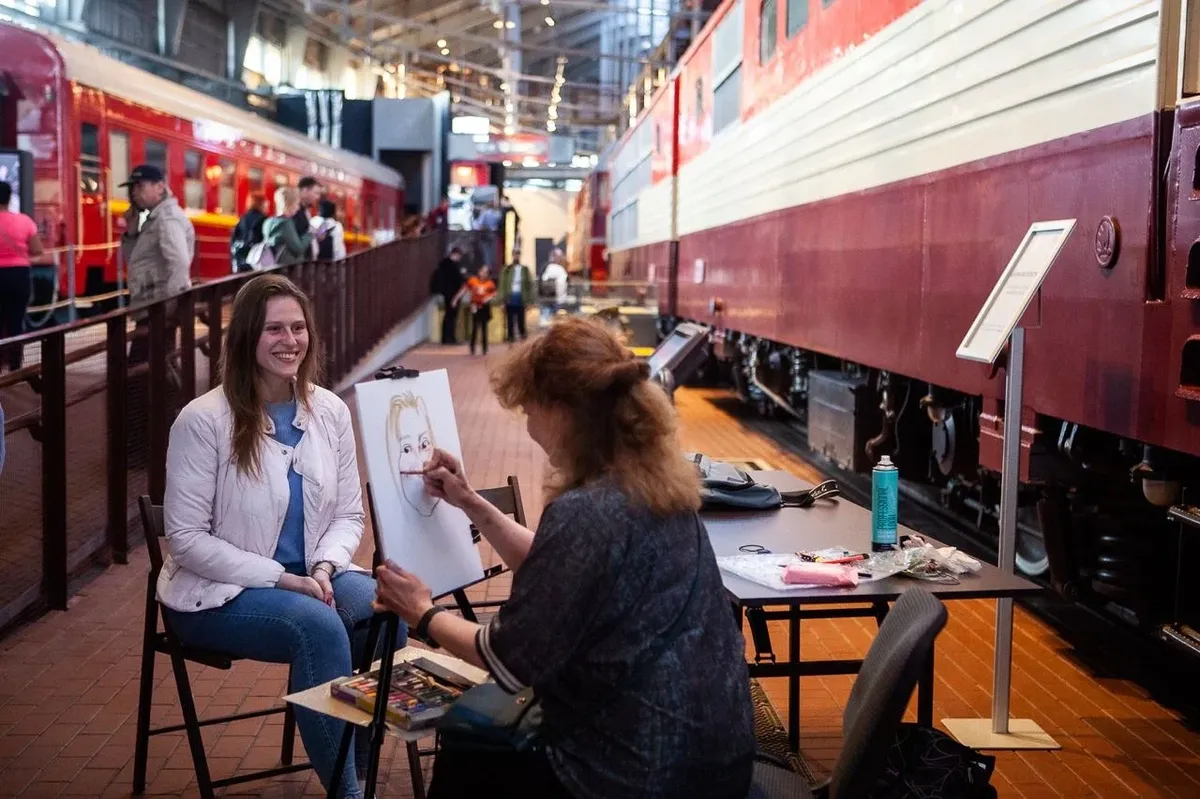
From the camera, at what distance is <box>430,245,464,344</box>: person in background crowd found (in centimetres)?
2247

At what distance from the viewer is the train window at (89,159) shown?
45.6 ft

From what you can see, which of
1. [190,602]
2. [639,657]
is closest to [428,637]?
[639,657]

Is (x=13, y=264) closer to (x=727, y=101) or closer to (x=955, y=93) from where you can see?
(x=727, y=101)

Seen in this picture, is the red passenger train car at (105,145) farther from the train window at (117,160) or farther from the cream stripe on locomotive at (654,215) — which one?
the cream stripe on locomotive at (654,215)

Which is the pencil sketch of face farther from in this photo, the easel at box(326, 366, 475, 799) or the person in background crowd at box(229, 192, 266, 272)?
the person in background crowd at box(229, 192, 266, 272)

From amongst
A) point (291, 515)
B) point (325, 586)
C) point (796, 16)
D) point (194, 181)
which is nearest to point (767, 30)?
point (796, 16)

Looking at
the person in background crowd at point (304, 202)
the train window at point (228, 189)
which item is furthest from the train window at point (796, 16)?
the train window at point (228, 189)

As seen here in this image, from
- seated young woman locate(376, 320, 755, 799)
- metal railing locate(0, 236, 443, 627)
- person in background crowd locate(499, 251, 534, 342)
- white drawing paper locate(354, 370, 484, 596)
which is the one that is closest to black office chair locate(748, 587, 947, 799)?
seated young woman locate(376, 320, 755, 799)

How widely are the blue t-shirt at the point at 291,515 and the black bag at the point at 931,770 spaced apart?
A: 5.54 ft

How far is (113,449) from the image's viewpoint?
661cm

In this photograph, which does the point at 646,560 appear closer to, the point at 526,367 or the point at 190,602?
the point at 526,367

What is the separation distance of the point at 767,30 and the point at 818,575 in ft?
24.6

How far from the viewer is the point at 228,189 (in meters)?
18.6

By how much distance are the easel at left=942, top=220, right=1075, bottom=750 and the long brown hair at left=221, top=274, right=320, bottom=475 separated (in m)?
2.01
